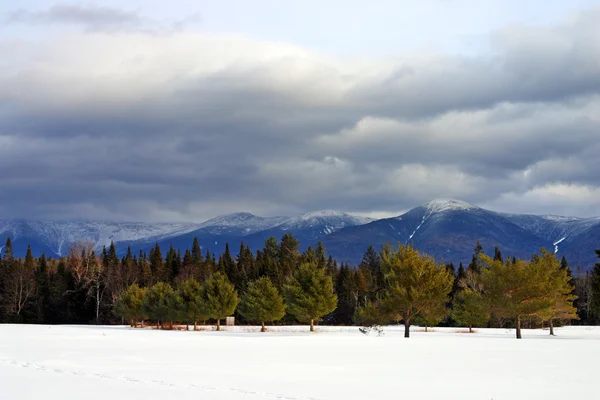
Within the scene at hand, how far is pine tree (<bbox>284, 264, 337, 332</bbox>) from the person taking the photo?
90312mm

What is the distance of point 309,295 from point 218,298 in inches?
662

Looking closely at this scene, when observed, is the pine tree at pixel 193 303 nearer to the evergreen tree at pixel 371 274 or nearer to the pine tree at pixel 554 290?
the evergreen tree at pixel 371 274

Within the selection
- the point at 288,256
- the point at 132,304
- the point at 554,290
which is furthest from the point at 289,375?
the point at 288,256

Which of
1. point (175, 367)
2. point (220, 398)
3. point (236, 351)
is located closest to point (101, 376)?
point (175, 367)

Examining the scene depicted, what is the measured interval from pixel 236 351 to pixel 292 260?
106m

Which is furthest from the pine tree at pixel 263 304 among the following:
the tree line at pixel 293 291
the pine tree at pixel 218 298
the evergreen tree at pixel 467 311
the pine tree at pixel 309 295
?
the evergreen tree at pixel 467 311

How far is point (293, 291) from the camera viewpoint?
91875 mm

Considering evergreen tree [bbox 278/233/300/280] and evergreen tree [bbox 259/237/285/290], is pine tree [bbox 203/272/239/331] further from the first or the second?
evergreen tree [bbox 278/233/300/280]

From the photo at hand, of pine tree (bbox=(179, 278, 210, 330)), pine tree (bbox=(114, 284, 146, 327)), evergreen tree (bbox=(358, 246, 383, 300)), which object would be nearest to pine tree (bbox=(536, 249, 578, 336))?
evergreen tree (bbox=(358, 246, 383, 300))

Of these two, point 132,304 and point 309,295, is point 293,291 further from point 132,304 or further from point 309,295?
point 132,304

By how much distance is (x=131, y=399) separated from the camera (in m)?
20.4

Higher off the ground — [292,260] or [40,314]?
[292,260]

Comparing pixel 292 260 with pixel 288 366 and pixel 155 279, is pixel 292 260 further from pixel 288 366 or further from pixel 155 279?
pixel 288 366

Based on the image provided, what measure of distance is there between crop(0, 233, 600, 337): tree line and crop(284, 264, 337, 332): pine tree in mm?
148
